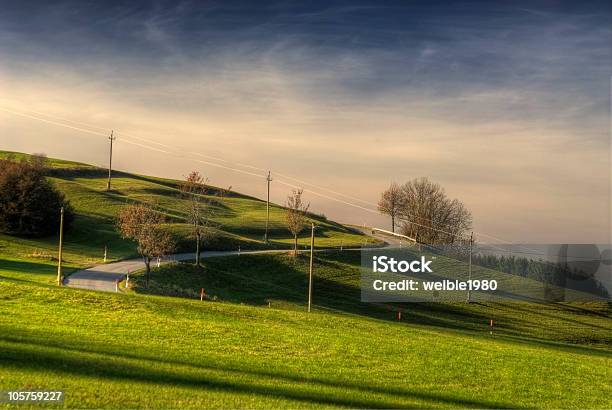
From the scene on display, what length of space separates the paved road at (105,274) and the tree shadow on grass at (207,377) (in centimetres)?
2543

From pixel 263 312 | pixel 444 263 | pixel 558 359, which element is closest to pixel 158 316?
pixel 263 312

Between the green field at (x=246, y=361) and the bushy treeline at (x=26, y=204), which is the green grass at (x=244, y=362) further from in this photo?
the bushy treeline at (x=26, y=204)

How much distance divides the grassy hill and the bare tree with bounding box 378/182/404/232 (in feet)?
52.8

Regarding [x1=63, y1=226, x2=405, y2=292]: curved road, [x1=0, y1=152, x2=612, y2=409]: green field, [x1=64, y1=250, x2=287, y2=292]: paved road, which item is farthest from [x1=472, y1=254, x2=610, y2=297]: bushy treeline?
[x1=0, y1=152, x2=612, y2=409]: green field

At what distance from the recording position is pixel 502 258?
90.1 meters

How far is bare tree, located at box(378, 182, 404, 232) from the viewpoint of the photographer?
129750 mm

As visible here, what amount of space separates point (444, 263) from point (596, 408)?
69.8 metres

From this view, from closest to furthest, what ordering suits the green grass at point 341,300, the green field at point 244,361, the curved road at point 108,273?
the green field at point 244,361 → the curved road at point 108,273 → the green grass at point 341,300

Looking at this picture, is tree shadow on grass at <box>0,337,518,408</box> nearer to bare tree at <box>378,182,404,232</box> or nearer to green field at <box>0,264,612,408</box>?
green field at <box>0,264,612,408</box>

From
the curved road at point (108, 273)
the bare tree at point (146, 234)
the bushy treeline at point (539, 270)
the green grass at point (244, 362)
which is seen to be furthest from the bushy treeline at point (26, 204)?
the bushy treeline at point (539, 270)

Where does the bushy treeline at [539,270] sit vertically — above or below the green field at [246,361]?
above

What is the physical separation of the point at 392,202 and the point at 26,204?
7836cm

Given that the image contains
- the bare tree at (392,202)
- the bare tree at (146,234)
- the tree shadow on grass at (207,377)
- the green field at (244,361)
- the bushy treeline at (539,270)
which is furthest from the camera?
the bare tree at (392,202)

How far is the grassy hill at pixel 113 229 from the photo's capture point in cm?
6203
